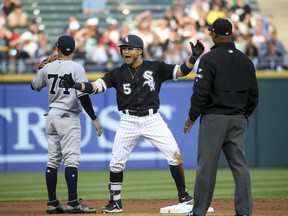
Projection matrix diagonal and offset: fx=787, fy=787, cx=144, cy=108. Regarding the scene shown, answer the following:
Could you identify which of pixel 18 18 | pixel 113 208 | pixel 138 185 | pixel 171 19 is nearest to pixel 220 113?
pixel 113 208

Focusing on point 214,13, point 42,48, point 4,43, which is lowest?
point 42,48

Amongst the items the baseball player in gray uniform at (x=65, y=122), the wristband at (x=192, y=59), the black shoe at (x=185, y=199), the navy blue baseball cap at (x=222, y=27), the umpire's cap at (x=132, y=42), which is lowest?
the black shoe at (x=185, y=199)

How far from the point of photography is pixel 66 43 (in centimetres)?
877

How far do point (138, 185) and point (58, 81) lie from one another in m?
4.47

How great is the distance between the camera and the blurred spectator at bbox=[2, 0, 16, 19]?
17516mm

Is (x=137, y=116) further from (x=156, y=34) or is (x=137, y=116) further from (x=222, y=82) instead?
(x=156, y=34)

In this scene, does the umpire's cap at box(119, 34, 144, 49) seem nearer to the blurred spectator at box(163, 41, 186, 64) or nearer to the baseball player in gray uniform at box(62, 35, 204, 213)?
the baseball player in gray uniform at box(62, 35, 204, 213)

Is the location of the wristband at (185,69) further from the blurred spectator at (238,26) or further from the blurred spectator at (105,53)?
the blurred spectator at (238,26)

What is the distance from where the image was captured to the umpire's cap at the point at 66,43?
28.7 ft

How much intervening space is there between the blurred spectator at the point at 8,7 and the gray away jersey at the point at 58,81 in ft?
29.2

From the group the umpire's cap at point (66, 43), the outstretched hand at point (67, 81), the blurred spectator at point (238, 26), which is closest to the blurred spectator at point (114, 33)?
the blurred spectator at point (238, 26)

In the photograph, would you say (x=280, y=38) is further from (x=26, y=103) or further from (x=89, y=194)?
(x=89, y=194)

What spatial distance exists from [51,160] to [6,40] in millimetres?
8797

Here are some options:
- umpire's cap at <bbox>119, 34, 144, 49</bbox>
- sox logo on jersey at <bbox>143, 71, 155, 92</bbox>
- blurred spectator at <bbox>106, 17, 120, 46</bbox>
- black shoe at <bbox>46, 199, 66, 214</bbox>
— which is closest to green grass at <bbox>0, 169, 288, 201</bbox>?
black shoe at <bbox>46, 199, 66, 214</bbox>
